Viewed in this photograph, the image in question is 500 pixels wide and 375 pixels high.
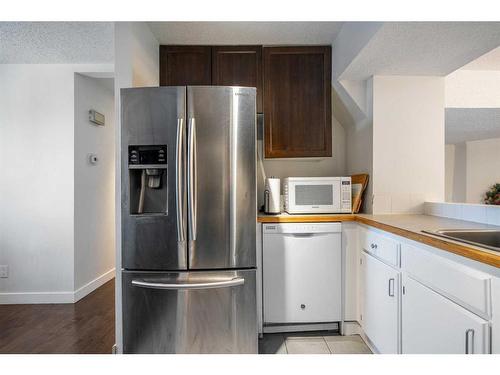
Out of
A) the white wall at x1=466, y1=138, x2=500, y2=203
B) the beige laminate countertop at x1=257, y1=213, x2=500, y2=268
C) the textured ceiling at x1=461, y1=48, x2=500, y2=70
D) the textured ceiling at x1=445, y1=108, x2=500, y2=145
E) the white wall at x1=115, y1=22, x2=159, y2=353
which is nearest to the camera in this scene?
the beige laminate countertop at x1=257, y1=213, x2=500, y2=268

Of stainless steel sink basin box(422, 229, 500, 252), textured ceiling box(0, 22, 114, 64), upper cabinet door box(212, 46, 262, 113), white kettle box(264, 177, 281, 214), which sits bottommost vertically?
stainless steel sink basin box(422, 229, 500, 252)

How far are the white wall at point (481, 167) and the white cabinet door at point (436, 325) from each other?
6.77 ft

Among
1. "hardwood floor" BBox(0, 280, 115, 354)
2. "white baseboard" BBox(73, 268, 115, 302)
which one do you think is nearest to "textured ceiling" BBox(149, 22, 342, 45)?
"hardwood floor" BBox(0, 280, 115, 354)

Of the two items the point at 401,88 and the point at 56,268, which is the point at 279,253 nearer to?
the point at 401,88

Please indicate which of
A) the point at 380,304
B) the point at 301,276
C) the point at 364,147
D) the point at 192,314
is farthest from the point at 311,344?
the point at 364,147

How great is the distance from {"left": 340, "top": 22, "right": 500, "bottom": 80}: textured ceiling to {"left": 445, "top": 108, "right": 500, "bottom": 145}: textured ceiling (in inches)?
30.4

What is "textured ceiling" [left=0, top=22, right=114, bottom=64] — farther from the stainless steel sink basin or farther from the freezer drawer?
the stainless steel sink basin

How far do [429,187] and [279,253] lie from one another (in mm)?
1298

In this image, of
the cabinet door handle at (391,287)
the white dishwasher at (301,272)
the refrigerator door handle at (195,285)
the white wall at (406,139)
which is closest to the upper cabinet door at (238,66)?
the white wall at (406,139)

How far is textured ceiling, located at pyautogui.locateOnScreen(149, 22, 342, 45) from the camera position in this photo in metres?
2.23

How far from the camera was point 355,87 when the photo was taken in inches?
98.2

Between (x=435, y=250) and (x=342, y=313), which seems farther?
(x=342, y=313)

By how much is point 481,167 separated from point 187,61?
10.1 ft
